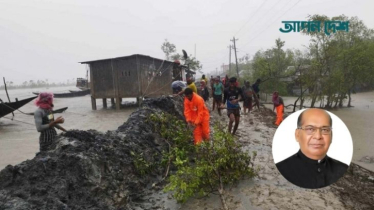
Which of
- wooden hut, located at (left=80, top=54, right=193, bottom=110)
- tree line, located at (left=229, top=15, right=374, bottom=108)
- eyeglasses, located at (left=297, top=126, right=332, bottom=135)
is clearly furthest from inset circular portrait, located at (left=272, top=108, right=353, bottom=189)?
wooden hut, located at (left=80, top=54, right=193, bottom=110)

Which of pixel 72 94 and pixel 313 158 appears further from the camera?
pixel 72 94

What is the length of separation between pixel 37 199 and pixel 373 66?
20.9 meters

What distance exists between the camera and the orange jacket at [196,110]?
501cm

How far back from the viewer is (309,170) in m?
1.01

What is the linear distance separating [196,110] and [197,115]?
107 millimetres

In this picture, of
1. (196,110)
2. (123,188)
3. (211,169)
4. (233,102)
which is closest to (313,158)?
(211,169)

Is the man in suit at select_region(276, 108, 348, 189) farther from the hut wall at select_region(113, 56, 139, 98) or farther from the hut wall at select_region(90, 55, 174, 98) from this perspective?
the hut wall at select_region(113, 56, 139, 98)

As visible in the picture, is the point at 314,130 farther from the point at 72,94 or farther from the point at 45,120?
the point at 72,94

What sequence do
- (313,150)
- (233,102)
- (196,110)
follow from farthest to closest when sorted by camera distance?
(233,102), (196,110), (313,150)

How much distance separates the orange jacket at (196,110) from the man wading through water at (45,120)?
2.36m

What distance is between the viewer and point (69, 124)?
535 inches

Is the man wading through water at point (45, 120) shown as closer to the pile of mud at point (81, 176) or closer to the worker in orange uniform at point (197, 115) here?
the pile of mud at point (81, 176)

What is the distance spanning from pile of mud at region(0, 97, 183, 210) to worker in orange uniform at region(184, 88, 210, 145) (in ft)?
3.12

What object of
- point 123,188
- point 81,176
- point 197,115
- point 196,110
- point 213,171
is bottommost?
point 123,188
